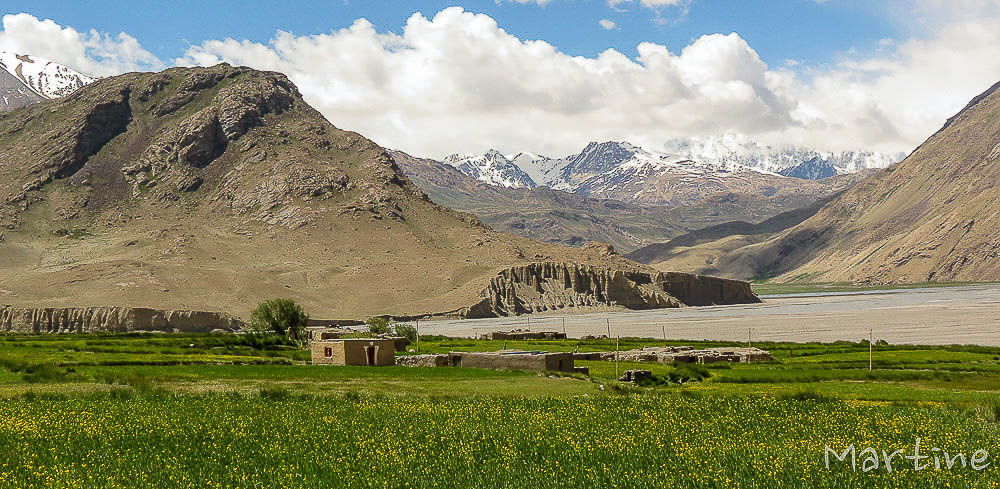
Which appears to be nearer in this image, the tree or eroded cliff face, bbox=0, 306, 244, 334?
the tree

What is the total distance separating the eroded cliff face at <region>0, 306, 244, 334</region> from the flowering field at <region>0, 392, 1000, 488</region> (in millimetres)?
126877

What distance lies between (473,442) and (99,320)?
477ft

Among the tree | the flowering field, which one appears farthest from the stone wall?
the tree

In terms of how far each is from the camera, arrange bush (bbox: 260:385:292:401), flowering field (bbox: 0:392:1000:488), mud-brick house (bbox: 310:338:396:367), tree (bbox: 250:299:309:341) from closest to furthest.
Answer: flowering field (bbox: 0:392:1000:488), bush (bbox: 260:385:292:401), mud-brick house (bbox: 310:338:396:367), tree (bbox: 250:299:309:341)

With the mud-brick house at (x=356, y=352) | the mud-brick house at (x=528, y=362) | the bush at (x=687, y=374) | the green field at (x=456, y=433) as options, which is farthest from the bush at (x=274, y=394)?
the mud-brick house at (x=356, y=352)

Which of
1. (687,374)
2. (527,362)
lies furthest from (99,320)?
(687,374)

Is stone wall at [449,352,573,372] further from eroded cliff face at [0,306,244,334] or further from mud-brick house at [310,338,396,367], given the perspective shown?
eroded cliff face at [0,306,244,334]

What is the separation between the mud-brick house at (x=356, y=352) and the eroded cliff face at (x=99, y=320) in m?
99.5

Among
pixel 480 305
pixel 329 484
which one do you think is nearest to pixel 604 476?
pixel 329 484

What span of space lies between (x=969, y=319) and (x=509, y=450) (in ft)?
414

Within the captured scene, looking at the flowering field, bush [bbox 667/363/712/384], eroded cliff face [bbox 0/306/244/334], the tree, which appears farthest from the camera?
eroded cliff face [bbox 0/306/244/334]

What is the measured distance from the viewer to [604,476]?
17.5 metres

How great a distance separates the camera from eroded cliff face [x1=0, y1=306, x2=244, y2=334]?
148250mm

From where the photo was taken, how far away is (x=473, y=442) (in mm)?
21422
